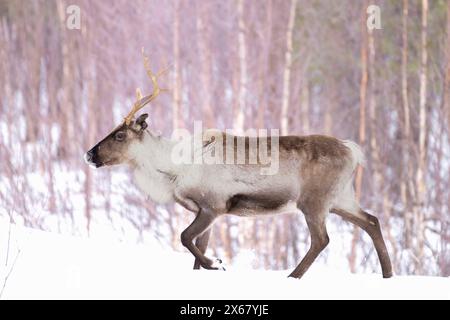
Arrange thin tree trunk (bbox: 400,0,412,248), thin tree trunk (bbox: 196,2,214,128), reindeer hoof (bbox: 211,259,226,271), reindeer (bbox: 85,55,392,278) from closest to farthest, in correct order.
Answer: reindeer hoof (bbox: 211,259,226,271) < reindeer (bbox: 85,55,392,278) < thin tree trunk (bbox: 196,2,214,128) < thin tree trunk (bbox: 400,0,412,248)

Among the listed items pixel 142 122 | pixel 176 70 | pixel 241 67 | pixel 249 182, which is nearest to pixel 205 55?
pixel 176 70

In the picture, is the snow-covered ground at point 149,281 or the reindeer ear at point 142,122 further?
the reindeer ear at point 142,122

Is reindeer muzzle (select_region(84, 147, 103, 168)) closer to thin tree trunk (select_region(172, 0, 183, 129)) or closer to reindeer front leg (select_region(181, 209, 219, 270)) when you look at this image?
reindeer front leg (select_region(181, 209, 219, 270))

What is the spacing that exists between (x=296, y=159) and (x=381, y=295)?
1.26m

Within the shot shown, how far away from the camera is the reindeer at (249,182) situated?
5.91 m

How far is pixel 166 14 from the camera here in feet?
39.6

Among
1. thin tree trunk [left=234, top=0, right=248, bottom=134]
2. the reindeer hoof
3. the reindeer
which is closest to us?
the reindeer hoof

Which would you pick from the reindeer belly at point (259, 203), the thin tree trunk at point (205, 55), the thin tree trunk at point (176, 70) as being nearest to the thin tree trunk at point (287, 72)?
the thin tree trunk at point (205, 55)

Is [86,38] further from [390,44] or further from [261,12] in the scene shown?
[390,44]

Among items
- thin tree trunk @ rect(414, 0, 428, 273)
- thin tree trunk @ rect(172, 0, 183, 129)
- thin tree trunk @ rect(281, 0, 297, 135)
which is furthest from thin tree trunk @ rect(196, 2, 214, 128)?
thin tree trunk @ rect(414, 0, 428, 273)

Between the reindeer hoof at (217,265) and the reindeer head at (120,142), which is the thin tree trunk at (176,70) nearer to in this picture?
the reindeer head at (120,142)

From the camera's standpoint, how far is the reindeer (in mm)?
5914
